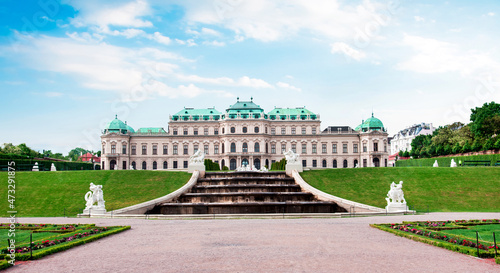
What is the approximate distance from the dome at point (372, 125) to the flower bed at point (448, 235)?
273 ft

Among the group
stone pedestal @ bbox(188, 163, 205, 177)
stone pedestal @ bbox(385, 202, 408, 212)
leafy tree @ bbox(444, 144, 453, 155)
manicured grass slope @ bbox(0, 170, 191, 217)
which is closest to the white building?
leafy tree @ bbox(444, 144, 453, 155)

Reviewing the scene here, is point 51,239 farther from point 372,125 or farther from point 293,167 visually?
point 372,125

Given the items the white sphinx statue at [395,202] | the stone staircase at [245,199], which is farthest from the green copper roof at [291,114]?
the white sphinx statue at [395,202]

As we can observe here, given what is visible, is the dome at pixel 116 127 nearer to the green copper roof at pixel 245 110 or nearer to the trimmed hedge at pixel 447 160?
the green copper roof at pixel 245 110

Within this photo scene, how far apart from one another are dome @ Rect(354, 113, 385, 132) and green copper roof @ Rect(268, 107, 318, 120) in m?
12.2

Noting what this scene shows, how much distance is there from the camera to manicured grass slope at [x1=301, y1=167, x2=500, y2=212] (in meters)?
30.3

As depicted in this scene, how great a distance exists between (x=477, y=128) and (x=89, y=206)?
66545 millimetres

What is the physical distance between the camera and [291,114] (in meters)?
102

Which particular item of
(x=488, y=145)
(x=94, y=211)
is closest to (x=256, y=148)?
(x=488, y=145)

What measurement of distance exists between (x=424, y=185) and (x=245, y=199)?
1508 cm

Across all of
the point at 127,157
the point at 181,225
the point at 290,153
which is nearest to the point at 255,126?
the point at 127,157

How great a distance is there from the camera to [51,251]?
12.9 metres

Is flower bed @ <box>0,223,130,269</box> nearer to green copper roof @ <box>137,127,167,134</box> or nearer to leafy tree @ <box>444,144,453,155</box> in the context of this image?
leafy tree @ <box>444,144,453,155</box>

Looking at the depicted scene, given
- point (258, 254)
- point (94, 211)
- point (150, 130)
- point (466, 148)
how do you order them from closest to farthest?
point (258, 254), point (94, 211), point (466, 148), point (150, 130)
